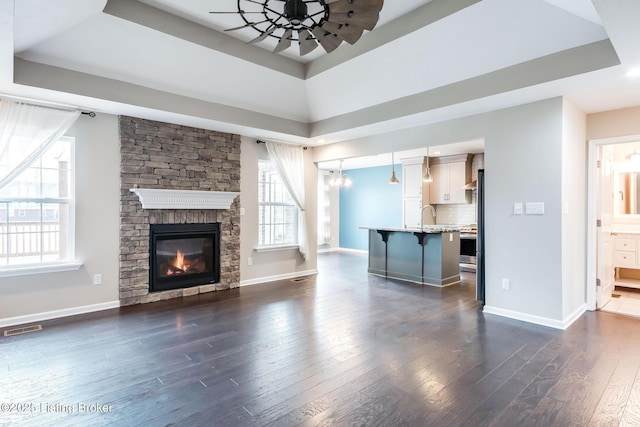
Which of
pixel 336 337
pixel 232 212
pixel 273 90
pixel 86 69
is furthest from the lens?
pixel 232 212

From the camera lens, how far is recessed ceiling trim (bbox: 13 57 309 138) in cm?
349

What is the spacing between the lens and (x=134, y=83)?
4.07 m

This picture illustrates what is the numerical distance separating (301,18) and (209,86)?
2551 millimetres

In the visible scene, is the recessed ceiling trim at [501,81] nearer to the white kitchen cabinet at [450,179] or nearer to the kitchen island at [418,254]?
the kitchen island at [418,254]

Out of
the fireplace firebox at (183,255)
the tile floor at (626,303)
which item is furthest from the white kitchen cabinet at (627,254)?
the fireplace firebox at (183,255)

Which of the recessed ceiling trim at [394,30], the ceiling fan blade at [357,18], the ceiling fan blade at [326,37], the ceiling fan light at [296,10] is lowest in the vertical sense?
the ceiling fan blade at [357,18]

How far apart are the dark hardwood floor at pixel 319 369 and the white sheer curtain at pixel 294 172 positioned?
7.36ft

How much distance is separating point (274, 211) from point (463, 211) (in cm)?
455

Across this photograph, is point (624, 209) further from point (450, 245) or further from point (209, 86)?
point (209, 86)

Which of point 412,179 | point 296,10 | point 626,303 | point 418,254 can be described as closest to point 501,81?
point 296,10

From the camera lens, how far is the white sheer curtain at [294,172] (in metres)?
6.14

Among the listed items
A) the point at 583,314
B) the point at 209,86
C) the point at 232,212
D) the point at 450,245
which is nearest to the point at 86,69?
the point at 209,86

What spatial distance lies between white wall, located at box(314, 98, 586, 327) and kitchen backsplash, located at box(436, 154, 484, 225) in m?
3.55

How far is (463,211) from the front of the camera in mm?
8109
